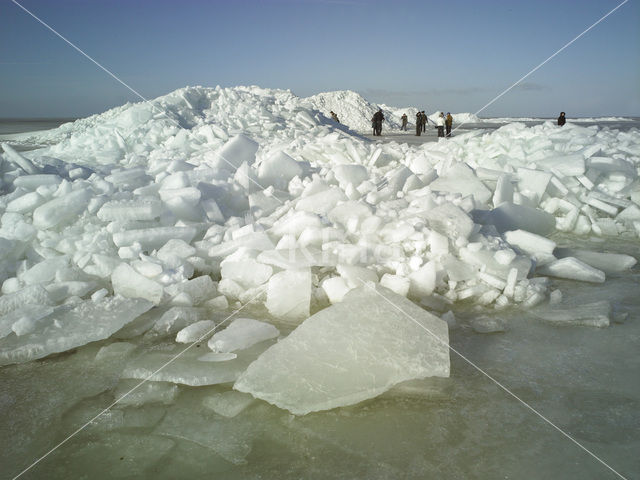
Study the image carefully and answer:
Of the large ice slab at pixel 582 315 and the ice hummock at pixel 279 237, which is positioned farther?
the ice hummock at pixel 279 237

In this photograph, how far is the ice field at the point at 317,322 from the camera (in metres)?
1.23

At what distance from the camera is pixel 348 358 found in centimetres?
148

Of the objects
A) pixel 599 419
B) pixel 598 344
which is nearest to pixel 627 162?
pixel 598 344

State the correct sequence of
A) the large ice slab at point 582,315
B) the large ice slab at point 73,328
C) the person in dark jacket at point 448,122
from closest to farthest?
the large ice slab at point 73,328
the large ice slab at point 582,315
the person in dark jacket at point 448,122

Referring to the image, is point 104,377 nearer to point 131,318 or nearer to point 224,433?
point 131,318

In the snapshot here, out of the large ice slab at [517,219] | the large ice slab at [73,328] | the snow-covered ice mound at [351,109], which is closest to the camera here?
the large ice slab at [73,328]

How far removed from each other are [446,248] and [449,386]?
1.04 m

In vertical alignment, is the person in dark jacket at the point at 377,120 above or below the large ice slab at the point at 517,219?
above

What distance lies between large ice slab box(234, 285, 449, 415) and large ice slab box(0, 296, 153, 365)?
70 cm

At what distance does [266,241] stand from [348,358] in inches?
45.4

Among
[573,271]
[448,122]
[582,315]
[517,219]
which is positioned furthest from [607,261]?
[448,122]

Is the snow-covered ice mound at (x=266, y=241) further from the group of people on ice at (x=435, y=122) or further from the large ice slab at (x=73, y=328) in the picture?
the group of people on ice at (x=435, y=122)

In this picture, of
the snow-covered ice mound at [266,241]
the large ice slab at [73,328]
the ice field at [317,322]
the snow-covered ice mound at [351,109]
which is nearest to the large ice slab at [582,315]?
the ice field at [317,322]

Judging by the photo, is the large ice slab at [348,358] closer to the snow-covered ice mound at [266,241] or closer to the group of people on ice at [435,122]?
the snow-covered ice mound at [266,241]
